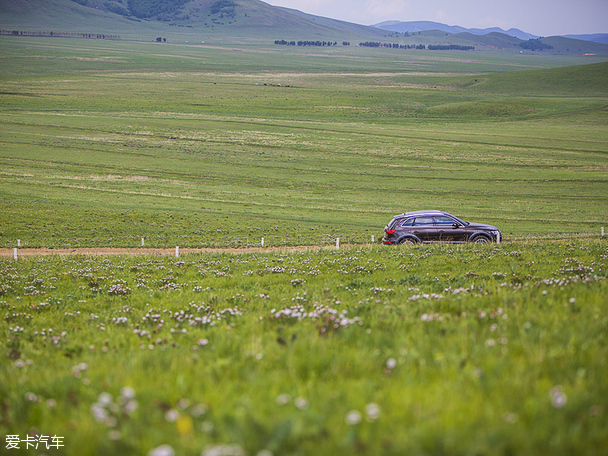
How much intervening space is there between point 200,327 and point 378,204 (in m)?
40.7

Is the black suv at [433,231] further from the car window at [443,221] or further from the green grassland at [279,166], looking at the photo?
the green grassland at [279,166]

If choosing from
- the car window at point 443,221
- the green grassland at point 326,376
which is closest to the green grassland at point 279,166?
the car window at point 443,221

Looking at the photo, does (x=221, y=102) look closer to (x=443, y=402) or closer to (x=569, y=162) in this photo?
(x=569, y=162)

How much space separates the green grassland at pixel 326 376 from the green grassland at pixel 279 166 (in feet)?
72.0

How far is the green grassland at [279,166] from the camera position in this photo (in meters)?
38.0

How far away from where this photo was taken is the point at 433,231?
24406mm

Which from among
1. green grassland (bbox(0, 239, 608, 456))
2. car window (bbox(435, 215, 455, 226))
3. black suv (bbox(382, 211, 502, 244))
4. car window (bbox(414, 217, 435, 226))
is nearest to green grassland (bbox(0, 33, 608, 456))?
green grassland (bbox(0, 239, 608, 456))

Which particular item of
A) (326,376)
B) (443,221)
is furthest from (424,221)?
(326,376)

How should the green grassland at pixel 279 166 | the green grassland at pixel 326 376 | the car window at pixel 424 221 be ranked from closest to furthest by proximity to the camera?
1. the green grassland at pixel 326 376
2. the car window at pixel 424 221
3. the green grassland at pixel 279 166

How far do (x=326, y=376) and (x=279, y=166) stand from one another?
6492 cm

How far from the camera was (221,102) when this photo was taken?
139000mm

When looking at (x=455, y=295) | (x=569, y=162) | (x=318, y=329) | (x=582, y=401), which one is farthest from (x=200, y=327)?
(x=569, y=162)

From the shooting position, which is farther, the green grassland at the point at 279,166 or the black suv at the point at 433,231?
the green grassland at the point at 279,166

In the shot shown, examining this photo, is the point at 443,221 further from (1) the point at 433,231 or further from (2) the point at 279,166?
(2) the point at 279,166
